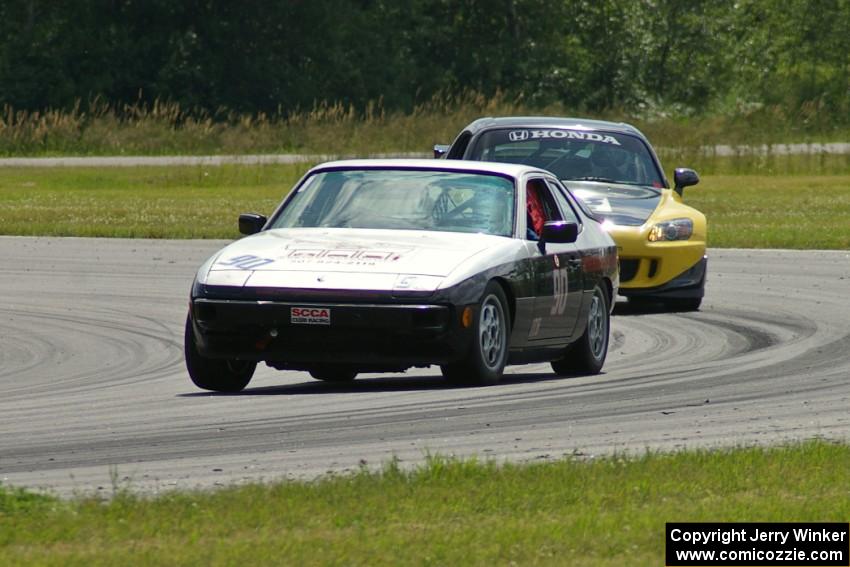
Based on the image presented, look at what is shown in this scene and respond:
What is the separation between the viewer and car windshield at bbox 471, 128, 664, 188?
16.7m

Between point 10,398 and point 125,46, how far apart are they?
159 ft

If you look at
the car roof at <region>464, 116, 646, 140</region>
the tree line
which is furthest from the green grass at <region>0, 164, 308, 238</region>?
the tree line

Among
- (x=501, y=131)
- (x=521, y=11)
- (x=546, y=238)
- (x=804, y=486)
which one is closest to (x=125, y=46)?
(x=521, y=11)

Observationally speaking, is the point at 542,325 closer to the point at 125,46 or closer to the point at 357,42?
the point at 125,46

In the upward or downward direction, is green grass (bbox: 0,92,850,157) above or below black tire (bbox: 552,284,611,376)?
below

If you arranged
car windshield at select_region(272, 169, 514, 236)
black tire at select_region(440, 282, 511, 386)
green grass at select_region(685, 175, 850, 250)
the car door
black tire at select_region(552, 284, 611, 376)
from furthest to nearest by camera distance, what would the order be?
green grass at select_region(685, 175, 850, 250), black tire at select_region(552, 284, 611, 376), the car door, car windshield at select_region(272, 169, 514, 236), black tire at select_region(440, 282, 511, 386)

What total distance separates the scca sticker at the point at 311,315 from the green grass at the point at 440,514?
249 cm

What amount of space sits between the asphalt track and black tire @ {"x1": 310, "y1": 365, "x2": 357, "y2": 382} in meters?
0.10

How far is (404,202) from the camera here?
11.2 meters

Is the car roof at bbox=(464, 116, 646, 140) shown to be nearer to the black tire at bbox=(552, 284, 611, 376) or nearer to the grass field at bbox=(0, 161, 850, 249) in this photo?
the black tire at bbox=(552, 284, 611, 376)

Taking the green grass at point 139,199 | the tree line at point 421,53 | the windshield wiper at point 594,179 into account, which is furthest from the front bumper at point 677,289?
the tree line at point 421,53

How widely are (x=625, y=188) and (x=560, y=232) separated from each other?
556 centimetres

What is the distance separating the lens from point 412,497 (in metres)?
6.82

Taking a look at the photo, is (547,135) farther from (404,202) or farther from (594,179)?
(404,202)
